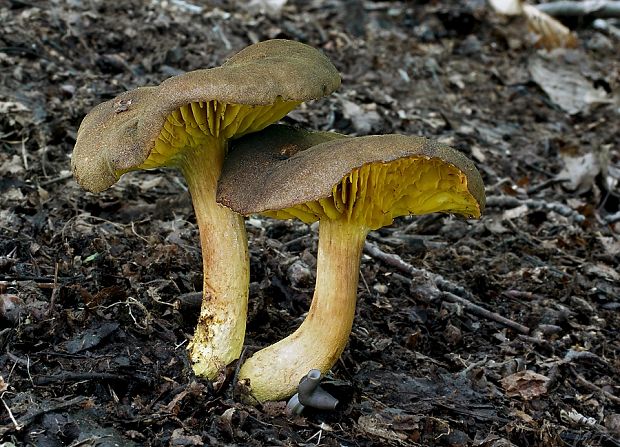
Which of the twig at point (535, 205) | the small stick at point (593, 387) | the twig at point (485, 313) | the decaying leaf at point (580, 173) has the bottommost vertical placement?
the decaying leaf at point (580, 173)

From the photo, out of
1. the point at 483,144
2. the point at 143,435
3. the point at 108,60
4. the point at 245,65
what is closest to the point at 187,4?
the point at 108,60

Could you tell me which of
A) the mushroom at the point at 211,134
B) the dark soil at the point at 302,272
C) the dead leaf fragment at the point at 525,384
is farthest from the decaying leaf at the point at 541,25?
the mushroom at the point at 211,134

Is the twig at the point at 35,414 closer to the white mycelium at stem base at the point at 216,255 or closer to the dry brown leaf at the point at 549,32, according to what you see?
the white mycelium at stem base at the point at 216,255

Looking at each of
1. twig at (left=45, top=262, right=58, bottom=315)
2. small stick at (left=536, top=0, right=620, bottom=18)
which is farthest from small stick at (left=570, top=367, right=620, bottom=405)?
small stick at (left=536, top=0, right=620, bottom=18)

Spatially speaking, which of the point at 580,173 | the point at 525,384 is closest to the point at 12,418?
the point at 525,384

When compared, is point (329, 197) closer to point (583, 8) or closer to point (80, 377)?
point (80, 377)

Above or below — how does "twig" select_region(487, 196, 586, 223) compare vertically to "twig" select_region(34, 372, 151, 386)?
below

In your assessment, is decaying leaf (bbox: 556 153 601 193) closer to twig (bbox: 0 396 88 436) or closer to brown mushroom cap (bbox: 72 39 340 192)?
brown mushroom cap (bbox: 72 39 340 192)
